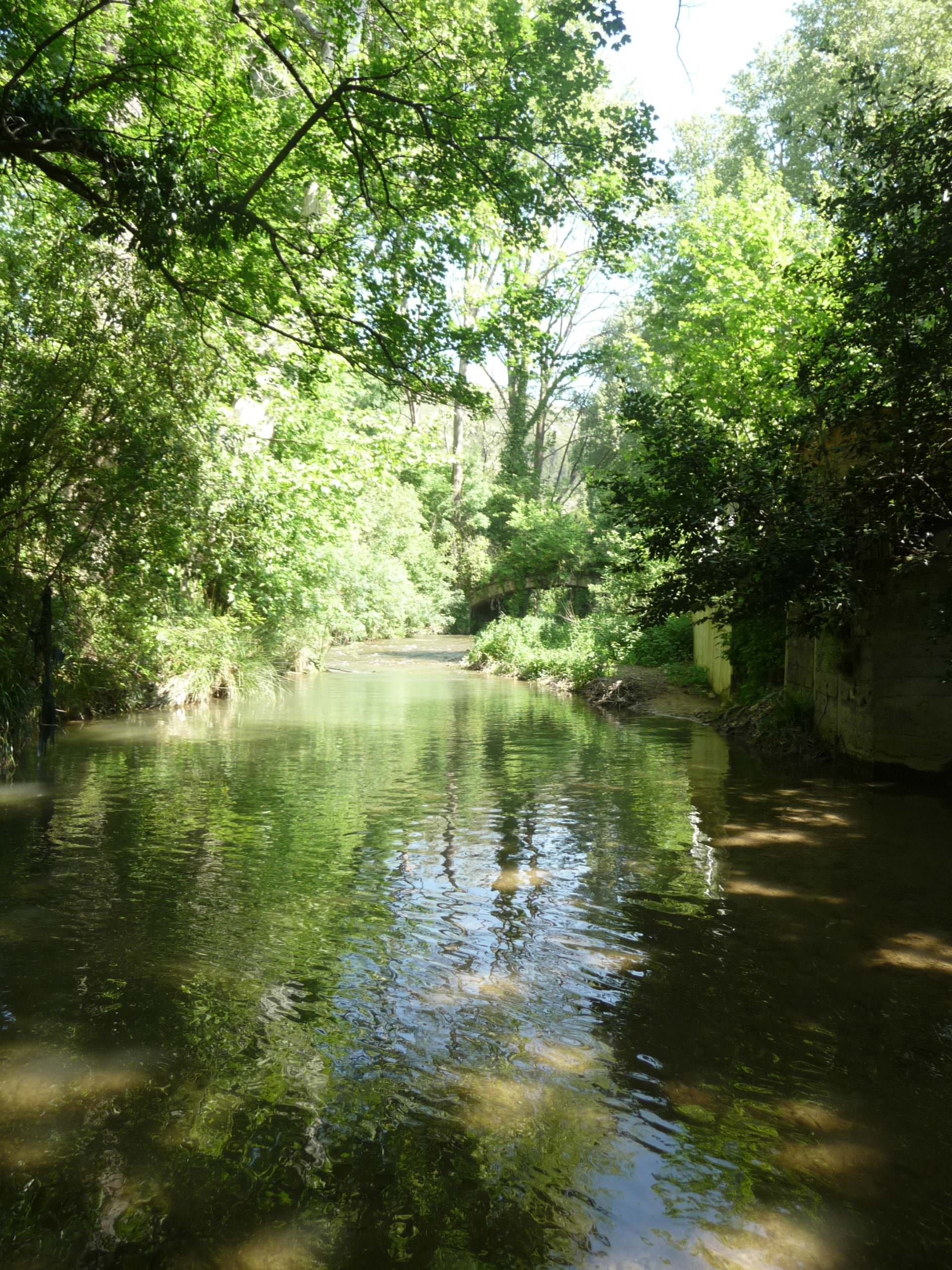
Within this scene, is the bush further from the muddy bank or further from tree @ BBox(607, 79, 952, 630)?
tree @ BBox(607, 79, 952, 630)

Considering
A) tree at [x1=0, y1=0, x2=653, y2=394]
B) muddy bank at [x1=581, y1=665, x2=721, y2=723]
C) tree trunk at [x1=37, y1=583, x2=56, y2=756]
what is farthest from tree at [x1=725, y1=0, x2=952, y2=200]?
tree trunk at [x1=37, y1=583, x2=56, y2=756]

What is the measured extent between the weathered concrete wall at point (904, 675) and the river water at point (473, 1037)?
134 cm

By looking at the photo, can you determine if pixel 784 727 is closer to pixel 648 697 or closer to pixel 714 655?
pixel 648 697

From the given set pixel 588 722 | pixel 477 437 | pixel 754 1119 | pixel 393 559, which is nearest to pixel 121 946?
pixel 754 1119

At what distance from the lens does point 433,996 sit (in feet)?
14.0

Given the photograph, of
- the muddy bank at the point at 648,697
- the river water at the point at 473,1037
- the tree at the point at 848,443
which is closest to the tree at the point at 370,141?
the tree at the point at 848,443

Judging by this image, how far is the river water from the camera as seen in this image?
8.84 ft

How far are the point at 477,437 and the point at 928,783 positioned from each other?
61330mm

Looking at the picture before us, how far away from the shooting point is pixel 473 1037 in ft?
12.7

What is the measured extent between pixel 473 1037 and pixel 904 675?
7.17m

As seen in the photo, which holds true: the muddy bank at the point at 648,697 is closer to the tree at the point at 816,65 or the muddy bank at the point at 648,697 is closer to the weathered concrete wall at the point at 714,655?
the weathered concrete wall at the point at 714,655

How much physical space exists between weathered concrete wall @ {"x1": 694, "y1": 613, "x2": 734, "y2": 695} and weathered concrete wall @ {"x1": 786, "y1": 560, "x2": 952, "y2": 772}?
16.1 feet

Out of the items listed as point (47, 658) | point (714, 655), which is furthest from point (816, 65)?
point (47, 658)

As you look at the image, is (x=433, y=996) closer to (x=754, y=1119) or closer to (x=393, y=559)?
(x=754, y=1119)
